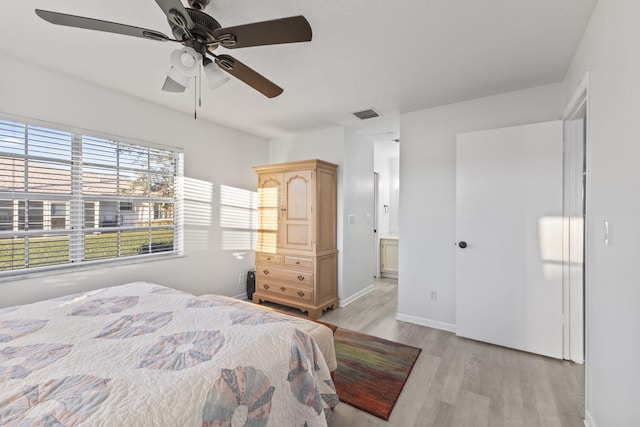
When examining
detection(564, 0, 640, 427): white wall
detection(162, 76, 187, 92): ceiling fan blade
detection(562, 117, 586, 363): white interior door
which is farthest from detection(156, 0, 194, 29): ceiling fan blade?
detection(562, 117, 586, 363): white interior door

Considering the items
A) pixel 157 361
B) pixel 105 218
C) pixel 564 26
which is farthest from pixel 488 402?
pixel 105 218

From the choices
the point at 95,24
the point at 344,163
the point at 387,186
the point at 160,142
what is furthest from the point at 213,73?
the point at 387,186

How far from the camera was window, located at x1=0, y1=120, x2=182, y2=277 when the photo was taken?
224 cm

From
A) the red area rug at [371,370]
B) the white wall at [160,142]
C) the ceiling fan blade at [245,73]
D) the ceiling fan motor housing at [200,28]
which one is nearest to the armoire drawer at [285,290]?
the white wall at [160,142]

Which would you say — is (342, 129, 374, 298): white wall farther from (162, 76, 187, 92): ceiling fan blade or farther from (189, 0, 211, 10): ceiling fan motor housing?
(189, 0, 211, 10): ceiling fan motor housing

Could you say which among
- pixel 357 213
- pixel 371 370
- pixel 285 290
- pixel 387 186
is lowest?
pixel 371 370

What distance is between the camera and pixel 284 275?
3.74 m

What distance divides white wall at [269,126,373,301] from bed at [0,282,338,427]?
83.5 inches

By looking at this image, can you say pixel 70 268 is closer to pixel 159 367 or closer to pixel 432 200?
pixel 159 367

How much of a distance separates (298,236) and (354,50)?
2.24 metres

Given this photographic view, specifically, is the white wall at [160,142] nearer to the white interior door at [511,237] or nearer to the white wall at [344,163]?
the white wall at [344,163]


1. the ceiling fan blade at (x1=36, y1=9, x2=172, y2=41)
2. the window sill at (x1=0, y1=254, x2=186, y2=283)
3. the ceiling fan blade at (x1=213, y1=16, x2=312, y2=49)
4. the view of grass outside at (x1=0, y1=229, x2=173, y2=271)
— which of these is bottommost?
the window sill at (x1=0, y1=254, x2=186, y2=283)

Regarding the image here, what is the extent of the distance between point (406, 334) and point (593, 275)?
1775mm

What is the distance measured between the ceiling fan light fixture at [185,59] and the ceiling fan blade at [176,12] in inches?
5.6
